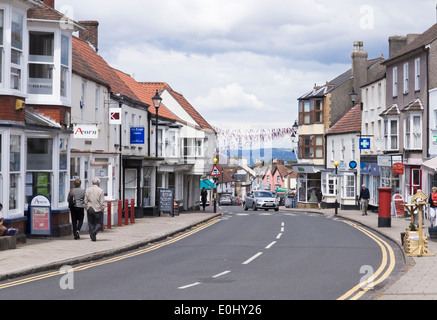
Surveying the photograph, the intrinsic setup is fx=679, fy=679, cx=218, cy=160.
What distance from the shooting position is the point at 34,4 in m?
20.6

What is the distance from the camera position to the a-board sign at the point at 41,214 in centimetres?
2070

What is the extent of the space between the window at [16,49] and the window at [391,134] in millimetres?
28268

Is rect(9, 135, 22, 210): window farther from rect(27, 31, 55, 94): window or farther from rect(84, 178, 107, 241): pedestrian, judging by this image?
rect(27, 31, 55, 94): window

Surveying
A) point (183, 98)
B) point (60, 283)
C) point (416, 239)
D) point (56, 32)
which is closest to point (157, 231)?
point (56, 32)

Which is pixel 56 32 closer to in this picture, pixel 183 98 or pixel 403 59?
pixel 403 59

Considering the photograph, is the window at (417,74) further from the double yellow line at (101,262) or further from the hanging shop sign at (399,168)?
the double yellow line at (101,262)

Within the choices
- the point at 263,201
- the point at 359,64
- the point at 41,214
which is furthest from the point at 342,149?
the point at 41,214

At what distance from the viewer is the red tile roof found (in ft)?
189

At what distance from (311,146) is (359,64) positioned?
359 inches

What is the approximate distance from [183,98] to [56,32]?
133ft

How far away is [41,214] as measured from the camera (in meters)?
20.7

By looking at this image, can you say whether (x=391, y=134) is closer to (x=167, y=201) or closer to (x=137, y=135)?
(x=167, y=201)

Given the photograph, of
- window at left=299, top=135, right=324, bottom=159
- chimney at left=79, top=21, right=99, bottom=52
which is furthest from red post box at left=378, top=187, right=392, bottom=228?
window at left=299, top=135, right=324, bottom=159
